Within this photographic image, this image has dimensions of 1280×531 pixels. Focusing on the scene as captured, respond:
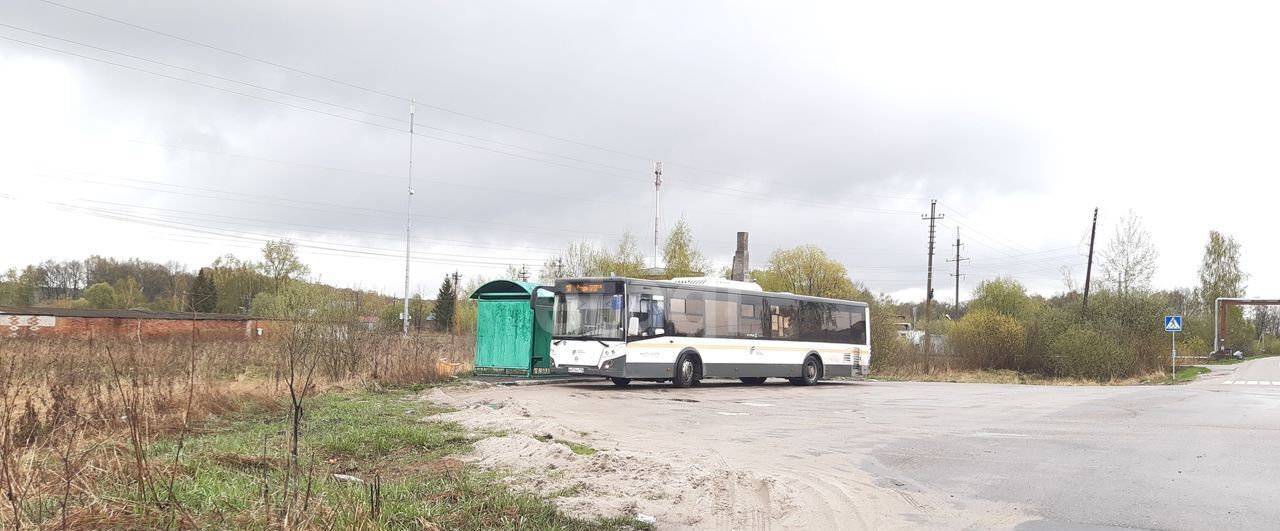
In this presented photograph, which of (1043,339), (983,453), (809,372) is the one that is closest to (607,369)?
(809,372)

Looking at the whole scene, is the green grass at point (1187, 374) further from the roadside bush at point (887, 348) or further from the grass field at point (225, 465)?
the grass field at point (225, 465)

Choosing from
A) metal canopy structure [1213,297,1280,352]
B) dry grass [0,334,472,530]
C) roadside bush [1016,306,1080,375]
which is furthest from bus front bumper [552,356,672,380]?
metal canopy structure [1213,297,1280,352]

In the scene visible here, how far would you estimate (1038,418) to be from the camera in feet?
49.3

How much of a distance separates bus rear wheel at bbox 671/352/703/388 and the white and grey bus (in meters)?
0.03

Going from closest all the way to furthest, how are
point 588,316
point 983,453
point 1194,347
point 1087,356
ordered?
point 983,453 < point 588,316 < point 1087,356 < point 1194,347

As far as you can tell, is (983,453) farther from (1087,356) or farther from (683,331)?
(1087,356)

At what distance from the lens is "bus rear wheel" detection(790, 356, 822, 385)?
27.9 metres

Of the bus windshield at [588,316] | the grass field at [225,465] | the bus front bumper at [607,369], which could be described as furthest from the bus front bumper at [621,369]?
the grass field at [225,465]

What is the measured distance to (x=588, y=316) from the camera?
22.8m

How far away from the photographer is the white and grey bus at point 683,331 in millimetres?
22438

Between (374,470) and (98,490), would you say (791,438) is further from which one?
(98,490)

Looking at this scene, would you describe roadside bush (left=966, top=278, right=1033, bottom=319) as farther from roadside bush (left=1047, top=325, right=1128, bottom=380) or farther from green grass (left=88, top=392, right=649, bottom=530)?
green grass (left=88, top=392, right=649, bottom=530)

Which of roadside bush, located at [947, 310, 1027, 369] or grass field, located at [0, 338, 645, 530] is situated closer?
grass field, located at [0, 338, 645, 530]

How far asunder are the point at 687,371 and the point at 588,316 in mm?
3239
